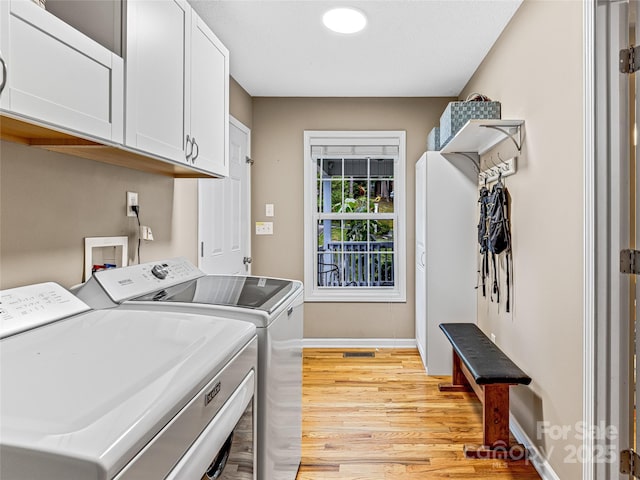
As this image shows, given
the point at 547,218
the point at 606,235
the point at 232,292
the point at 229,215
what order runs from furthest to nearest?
the point at 229,215 < the point at 547,218 < the point at 232,292 < the point at 606,235

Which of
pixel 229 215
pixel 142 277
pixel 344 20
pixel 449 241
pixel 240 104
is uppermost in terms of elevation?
pixel 344 20

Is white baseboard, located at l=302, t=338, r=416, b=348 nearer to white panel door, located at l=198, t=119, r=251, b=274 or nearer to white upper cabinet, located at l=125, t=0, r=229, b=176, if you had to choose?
white panel door, located at l=198, t=119, r=251, b=274

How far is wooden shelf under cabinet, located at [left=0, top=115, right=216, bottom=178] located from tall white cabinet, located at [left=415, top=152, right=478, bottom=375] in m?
2.13

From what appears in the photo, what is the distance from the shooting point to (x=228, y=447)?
43.2 inches

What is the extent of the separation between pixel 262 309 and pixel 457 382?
2.20m

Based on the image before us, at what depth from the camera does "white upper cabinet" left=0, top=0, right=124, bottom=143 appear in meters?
0.95

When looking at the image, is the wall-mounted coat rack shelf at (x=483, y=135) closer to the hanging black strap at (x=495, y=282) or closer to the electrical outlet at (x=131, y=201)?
the hanging black strap at (x=495, y=282)

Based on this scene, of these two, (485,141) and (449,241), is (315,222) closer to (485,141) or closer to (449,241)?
(449,241)

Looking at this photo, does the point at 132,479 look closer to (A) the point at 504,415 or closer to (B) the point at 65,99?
(B) the point at 65,99

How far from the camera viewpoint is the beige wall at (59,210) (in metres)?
1.31

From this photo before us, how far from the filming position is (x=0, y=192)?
4.19 ft

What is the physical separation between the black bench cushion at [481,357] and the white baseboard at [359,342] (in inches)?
38.7

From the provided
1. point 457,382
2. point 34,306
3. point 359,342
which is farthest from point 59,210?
point 359,342

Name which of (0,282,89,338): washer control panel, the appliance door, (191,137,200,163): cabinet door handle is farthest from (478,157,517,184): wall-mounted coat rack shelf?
(0,282,89,338): washer control panel
